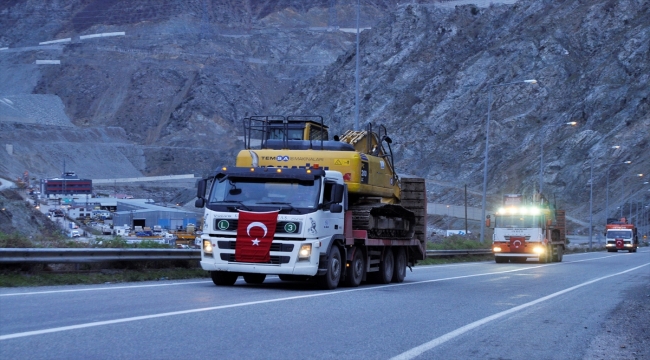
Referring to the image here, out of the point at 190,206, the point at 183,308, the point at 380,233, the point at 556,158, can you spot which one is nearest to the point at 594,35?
the point at 556,158

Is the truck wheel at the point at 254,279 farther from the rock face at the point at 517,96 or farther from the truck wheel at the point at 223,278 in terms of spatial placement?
the rock face at the point at 517,96

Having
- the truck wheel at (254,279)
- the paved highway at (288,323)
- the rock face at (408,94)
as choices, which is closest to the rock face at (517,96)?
the rock face at (408,94)

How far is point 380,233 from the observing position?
2011 cm

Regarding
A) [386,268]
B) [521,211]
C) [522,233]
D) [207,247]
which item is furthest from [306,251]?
[521,211]

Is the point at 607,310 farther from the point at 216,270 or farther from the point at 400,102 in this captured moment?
the point at 400,102

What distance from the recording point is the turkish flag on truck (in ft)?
54.1

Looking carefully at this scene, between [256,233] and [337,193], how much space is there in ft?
5.77

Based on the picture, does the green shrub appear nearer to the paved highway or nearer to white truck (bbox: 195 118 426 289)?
white truck (bbox: 195 118 426 289)

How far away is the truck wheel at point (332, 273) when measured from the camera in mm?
17250

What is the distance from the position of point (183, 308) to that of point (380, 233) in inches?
332

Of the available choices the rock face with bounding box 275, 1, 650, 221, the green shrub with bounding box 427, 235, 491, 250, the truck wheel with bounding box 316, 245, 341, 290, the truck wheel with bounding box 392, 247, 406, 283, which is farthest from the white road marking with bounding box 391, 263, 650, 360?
the rock face with bounding box 275, 1, 650, 221

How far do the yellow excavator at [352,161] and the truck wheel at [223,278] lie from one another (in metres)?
2.53

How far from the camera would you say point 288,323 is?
36.8 ft

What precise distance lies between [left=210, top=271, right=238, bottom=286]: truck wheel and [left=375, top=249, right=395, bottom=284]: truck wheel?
4.18m
